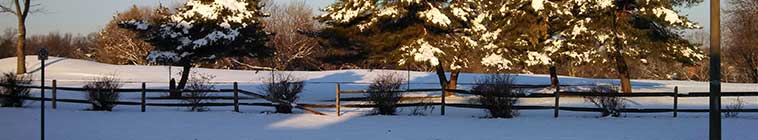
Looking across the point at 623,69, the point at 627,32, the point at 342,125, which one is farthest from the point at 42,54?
the point at 623,69

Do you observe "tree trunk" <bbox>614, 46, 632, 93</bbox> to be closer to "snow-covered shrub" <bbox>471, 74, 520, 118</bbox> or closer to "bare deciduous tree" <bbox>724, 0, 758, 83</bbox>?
"snow-covered shrub" <bbox>471, 74, 520, 118</bbox>

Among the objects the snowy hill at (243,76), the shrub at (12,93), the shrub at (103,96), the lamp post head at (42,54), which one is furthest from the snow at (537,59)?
the lamp post head at (42,54)

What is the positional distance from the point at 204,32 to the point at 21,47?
17940 mm

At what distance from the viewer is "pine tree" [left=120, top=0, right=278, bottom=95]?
27562 mm

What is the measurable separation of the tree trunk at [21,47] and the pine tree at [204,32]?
533 inches

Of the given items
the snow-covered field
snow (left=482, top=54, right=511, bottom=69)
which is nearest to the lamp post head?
the snow-covered field

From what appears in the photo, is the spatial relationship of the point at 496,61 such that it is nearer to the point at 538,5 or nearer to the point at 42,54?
the point at 538,5

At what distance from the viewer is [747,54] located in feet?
167

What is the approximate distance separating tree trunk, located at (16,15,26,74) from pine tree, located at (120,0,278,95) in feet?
44.5

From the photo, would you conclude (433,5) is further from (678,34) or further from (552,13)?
(678,34)

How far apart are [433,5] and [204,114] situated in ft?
39.4

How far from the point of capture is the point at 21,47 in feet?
132

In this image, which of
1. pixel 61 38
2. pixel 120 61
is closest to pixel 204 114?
pixel 120 61

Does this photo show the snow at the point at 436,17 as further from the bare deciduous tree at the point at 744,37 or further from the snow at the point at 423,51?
the bare deciduous tree at the point at 744,37
